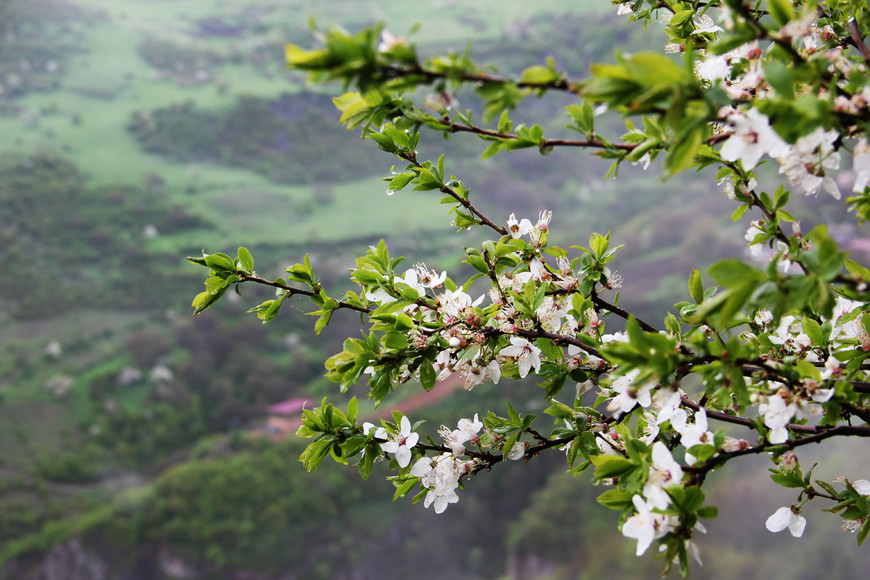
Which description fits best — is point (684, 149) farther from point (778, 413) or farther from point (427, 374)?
point (427, 374)

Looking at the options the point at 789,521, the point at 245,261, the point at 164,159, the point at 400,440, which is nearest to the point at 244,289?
the point at 164,159

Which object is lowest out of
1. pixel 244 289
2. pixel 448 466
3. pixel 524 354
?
pixel 244 289

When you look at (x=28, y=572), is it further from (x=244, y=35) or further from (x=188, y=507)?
(x=244, y=35)

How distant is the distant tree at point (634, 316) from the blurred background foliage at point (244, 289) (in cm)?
340

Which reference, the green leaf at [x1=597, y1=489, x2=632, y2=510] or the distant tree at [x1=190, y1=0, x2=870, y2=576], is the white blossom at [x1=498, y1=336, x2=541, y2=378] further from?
the green leaf at [x1=597, y1=489, x2=632, y2=510]

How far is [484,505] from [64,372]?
10.9ft

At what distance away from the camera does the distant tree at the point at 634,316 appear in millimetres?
515

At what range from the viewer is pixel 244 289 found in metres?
5.79

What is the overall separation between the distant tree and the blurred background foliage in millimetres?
3398

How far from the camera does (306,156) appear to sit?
23.6 ft

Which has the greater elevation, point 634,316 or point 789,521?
point 634,316

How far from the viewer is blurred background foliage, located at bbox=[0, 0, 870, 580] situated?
4219 millimetres

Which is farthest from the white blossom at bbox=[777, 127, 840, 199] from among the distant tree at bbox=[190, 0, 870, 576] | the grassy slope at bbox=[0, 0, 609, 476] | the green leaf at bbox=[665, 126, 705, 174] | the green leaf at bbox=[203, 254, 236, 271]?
the grassy slope at bbox=[0, 0, 609, 476]

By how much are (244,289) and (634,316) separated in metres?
5.45
